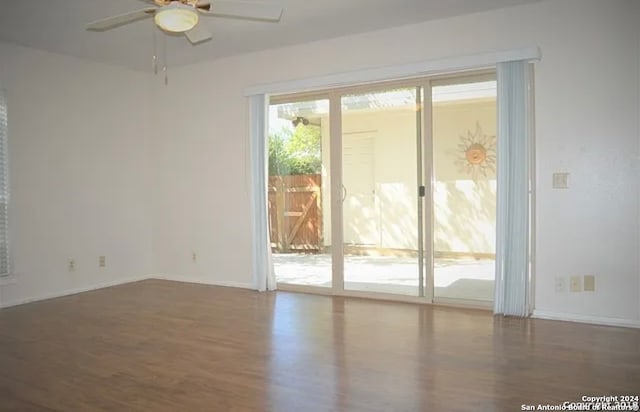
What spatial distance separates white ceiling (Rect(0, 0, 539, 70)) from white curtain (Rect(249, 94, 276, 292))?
2.31 ft

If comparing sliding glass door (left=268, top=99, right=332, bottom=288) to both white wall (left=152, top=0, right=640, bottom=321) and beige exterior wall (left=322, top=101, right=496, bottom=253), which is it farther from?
white wall (left=152, top=0, right=640, bottom=321)

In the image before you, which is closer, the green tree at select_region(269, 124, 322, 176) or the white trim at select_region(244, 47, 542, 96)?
the white trim at select_region(244, 47, 542, 96)

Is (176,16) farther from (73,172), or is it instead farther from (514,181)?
(73,172)

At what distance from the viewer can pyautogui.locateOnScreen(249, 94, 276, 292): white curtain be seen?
5230 millimetres

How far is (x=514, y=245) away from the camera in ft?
13.2

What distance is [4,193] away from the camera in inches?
185

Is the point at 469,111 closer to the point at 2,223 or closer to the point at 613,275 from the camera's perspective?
the point at 613,275

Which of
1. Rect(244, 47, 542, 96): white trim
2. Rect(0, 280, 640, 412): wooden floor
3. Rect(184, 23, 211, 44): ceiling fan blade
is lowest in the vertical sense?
Rect(0, 280, 640, 412): wooden floor

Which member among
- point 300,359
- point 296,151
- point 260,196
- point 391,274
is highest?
point 296,151

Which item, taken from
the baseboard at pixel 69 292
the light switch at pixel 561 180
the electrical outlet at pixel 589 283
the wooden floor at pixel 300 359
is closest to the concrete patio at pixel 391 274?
the wooden floor at pixel 300 359

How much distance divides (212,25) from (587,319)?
4.00 metres

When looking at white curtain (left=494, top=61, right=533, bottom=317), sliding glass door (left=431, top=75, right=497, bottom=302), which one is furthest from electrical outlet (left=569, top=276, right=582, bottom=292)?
sliding glass door (left=431, top=75, right=497, bottom=302)

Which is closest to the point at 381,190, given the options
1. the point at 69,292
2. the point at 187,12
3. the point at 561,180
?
the point at 561,180

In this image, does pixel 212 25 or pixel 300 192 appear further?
pixel 300 192
